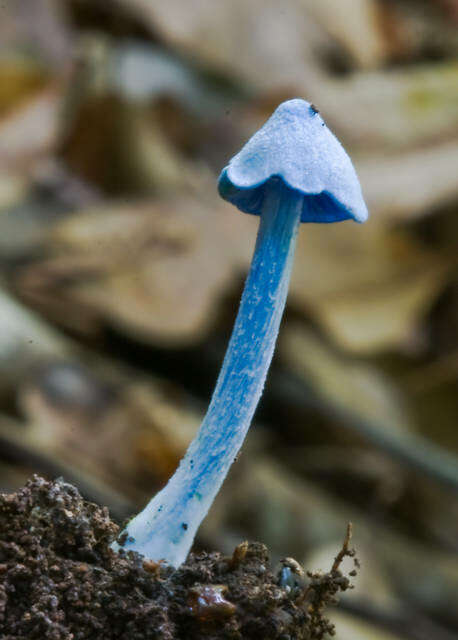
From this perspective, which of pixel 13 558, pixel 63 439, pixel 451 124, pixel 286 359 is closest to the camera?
pixel 13 558

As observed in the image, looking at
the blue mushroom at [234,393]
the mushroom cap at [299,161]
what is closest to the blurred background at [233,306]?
the blue mushroom at [234,393]

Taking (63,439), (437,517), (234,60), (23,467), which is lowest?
(23,467)

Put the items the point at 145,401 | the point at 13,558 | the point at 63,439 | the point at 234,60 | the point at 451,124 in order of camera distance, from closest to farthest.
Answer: the point at 13,558 → the point at 63,439 → the point at 145,401 → the point at 451,124 → the point at 234,60

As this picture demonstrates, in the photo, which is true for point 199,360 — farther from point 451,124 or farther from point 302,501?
point 451,124

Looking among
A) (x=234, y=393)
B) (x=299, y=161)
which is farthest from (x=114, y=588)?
(x=299, y=161)

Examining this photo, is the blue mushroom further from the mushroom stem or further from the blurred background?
the blurred background

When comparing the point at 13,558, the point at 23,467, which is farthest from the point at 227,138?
the point at 13,558
